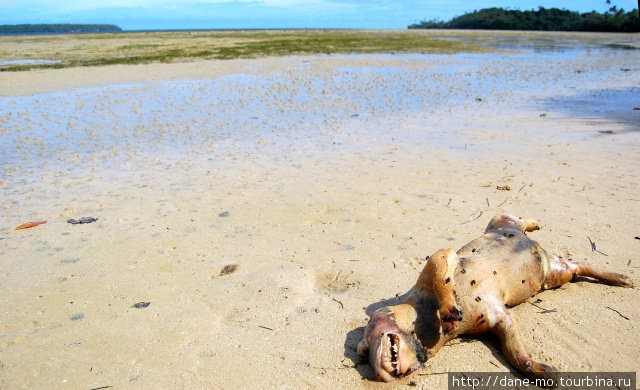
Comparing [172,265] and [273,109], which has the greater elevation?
[273,109]

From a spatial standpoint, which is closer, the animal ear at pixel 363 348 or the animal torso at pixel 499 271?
the animal ear at pixel 363 348

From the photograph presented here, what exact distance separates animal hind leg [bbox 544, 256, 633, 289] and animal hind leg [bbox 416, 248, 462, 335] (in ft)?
4.36

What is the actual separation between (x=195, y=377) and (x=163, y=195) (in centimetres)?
412

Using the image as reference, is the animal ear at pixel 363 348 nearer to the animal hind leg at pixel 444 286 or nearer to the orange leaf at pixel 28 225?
the animal hind leg at pixel 444 286

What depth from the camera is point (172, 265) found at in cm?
497

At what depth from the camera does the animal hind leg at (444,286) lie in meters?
3.32

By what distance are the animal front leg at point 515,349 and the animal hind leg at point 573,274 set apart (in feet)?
2.95

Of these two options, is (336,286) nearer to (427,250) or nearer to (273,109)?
(427,250)

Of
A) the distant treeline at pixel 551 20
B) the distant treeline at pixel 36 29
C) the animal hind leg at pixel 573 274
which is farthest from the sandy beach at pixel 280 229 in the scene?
the distant treeline at pixel 36 29

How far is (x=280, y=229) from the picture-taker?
577 cm

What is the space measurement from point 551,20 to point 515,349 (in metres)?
98.3

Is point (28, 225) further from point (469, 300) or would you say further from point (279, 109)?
point (279, 109)

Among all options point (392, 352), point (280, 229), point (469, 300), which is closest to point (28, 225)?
point (280, 229)

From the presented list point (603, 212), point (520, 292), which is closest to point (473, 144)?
point (603, 212)
